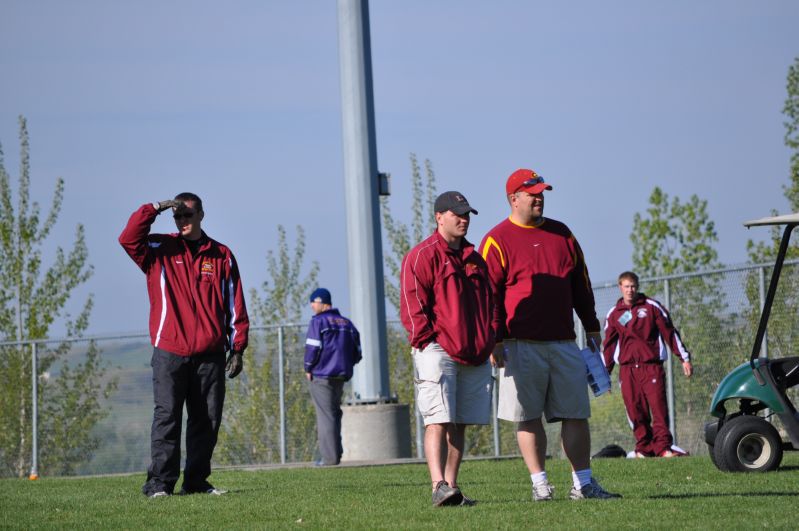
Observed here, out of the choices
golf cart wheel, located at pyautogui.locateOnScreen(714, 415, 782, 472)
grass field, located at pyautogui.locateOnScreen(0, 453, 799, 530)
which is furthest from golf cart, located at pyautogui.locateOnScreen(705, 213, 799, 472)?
grass field, located at pyautogui.locateOnScreen(0, 453, 799, 530)

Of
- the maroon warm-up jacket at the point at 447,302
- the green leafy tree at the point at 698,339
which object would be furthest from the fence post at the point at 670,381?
the maroon warm-up jacket at the point at 447,302

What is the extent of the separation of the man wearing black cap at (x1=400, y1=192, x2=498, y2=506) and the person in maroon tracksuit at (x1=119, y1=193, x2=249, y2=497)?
2351mm

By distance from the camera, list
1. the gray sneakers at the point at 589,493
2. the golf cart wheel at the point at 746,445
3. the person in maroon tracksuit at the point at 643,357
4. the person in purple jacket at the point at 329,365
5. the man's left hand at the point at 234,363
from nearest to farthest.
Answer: the gray sneakers at the point at 589,493 < the man's left hand at the point at 234,363 < the golf cart wheel at the point at 746,445 < the person in maroon tracksuit at the point at 643,357 < the person in purple jacket at the point at 329,365

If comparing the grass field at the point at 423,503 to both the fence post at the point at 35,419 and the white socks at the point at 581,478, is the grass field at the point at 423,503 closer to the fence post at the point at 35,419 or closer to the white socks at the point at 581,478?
the white socks at the point at 581,478

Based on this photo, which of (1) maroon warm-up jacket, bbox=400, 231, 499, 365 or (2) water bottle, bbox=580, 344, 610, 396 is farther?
(2) water bottle, bbox=580, 344, 610, 396

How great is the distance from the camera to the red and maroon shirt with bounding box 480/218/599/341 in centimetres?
898

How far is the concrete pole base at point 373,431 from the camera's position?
59.8ft

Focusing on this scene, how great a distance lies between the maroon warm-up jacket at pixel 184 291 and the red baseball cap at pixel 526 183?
283 cm

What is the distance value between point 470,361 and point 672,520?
1774 millimetres

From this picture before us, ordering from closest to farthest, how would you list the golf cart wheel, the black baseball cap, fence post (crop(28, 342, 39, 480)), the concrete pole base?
the black baseball cap → the golf cart wheel → the concrete pole base → fence post (crop(28, 342, 39, 480))

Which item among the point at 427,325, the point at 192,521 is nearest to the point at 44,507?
the point at 192,521

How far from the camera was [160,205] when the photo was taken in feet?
34.6

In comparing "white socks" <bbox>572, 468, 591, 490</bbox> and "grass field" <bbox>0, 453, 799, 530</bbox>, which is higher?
"white socks" <bbox>572, 468, 591, 490</bbox>

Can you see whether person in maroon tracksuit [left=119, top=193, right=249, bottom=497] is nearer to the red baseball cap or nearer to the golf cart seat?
the red baseball cap
